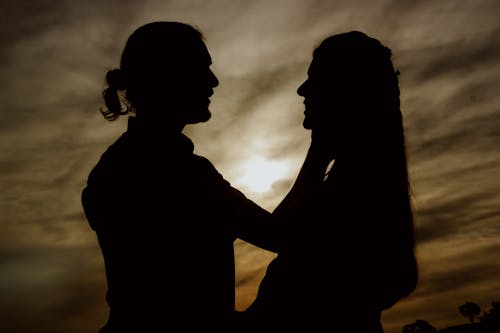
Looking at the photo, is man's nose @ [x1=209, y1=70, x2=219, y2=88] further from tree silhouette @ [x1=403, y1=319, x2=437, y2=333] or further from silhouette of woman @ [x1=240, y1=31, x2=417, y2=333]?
tree silhouette @ [x1=403, y1=319, x2=437, y2=333]

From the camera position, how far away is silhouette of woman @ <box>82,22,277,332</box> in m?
3.05

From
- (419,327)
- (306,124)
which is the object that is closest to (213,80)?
(306,124)

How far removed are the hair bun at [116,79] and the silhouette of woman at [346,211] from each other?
1.27 m

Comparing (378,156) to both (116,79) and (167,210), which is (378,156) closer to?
(167,210)

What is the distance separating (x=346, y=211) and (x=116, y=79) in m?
1.87

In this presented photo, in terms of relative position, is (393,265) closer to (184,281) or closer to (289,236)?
(289,236)

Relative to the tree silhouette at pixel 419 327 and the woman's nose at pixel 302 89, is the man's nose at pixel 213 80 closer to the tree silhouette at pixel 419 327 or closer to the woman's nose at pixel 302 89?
the woman's nose at pixel 302 89

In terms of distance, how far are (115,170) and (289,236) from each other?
44.8 inches

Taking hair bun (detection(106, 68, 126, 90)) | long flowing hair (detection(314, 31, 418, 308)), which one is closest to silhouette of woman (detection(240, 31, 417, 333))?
long flowing hair (detection(314, 31, 418, 308))

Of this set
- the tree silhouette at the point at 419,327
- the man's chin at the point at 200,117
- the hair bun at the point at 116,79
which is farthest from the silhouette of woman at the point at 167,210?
the tree silhouette at the point at 419,327

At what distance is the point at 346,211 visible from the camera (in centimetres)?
342

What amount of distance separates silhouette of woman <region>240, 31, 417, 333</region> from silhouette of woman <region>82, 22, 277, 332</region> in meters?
0.27

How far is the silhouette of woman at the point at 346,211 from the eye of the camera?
331 cm

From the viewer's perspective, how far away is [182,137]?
3516 mm
